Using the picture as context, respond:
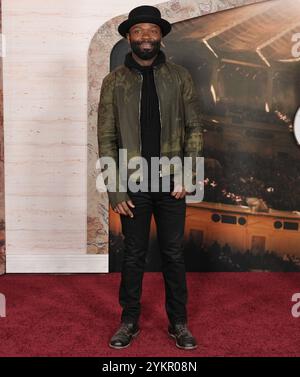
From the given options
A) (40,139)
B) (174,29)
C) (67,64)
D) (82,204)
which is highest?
(174,29)

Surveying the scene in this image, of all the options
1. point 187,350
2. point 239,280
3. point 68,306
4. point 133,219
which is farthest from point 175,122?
point 239,280

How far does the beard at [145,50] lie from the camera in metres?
2.27

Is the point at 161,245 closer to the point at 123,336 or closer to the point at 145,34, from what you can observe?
the point at 123,336

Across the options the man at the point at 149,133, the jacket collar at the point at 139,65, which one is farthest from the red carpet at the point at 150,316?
the jacket collar at the point at 139,65

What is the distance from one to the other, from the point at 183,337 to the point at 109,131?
1091 mm

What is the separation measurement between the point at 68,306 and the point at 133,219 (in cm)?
95

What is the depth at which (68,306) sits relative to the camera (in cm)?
298

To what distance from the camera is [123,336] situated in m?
2.41

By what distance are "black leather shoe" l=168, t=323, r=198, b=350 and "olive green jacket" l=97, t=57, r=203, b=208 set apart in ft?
2.36

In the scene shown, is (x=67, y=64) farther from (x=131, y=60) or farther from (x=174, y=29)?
(x=131, y=60)
